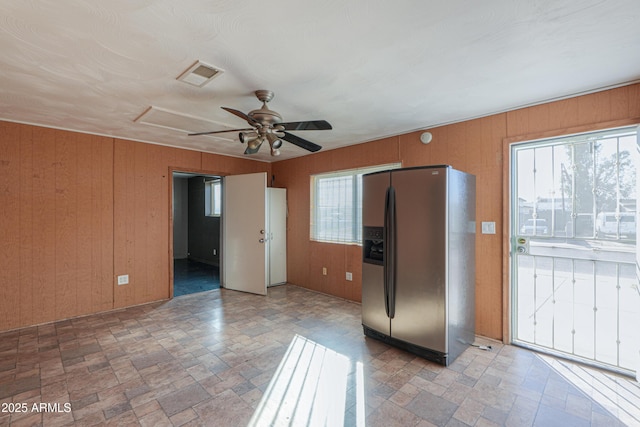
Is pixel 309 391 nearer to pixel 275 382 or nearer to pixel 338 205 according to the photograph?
pixel 275 382

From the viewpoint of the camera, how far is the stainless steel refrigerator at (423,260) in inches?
99.0

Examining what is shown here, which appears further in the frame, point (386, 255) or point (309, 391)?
point (386, 255)

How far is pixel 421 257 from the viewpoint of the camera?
8.56 ft

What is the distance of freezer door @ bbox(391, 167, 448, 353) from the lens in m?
2.51

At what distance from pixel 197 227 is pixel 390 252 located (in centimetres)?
628

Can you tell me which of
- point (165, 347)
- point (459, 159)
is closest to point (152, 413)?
point (165, 347)

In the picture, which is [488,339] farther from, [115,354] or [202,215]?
[202,215]

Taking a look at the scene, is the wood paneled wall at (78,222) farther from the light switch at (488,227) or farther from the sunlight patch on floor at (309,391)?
the light switch at (488,227)

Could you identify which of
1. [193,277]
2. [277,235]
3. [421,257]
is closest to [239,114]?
[421,257]

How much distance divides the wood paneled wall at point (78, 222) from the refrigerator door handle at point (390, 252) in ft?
11.1

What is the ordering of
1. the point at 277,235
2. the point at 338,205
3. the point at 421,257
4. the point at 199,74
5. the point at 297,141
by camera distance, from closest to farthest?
the point at 199,74
the point at 421,257
the point at 297,141
the point at 338,205
the point at 277,235

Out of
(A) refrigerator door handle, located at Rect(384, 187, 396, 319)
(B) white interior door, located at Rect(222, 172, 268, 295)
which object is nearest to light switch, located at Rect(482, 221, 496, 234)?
(A) refrigerator door handle, located at Rect(384, 187, 396, 319)

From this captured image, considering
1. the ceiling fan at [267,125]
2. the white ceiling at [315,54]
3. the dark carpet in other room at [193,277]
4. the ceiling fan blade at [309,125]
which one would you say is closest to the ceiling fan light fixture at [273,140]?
the ceiling fan at [267,125]

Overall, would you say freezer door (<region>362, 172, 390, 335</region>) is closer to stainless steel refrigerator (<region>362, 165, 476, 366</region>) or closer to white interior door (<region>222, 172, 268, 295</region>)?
stainless steel refrigerator (<region>362, 165, 476, 366</region>)
